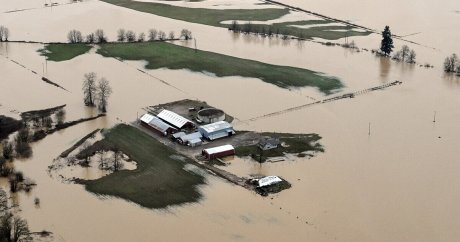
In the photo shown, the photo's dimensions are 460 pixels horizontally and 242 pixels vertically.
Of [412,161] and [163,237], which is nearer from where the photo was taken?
[163,237]

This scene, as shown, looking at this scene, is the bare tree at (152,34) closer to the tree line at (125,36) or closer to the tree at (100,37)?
the tree line at (125,36)

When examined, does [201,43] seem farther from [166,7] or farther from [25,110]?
[25,110]

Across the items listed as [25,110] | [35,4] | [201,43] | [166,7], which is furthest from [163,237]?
[35,4]

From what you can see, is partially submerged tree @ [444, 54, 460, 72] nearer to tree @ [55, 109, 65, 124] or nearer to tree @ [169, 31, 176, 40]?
tree @ [169, 31, 176, 40]

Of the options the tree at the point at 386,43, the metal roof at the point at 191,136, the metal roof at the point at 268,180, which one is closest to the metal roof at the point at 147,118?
the metal roof at the point at 191,136

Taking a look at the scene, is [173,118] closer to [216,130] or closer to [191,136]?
[191,136]

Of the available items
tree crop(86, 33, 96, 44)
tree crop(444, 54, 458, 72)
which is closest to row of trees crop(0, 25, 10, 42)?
tree crop(86, 33, 96, 44)
